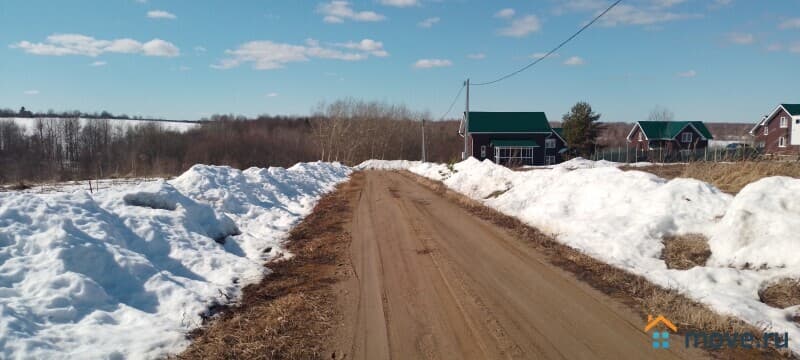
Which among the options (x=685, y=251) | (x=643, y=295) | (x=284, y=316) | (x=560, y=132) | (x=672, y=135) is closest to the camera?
(x=284, y=316)

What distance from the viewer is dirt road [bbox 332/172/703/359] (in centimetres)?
441

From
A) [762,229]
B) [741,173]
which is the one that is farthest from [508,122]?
[762,229]

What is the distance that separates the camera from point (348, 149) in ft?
247

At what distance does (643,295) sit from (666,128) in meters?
64.2

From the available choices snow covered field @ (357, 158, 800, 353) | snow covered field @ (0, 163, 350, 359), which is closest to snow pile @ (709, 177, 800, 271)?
snow covered field @ (357, 158, 800, 353)

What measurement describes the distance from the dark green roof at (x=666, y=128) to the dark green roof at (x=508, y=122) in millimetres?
16019

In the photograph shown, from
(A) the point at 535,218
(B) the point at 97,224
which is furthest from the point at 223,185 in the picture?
(A) the point at 535,218

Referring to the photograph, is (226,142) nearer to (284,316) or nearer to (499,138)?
(499,138)

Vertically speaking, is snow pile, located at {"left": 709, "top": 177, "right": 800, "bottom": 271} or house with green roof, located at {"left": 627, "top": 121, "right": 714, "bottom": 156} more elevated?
house with green roof, located at {"left": 627, "top": 121, "right": 714, "bottom": 156}

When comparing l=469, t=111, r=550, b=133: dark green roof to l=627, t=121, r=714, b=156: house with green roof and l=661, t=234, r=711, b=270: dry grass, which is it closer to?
l=627, t=121, r=714, b=156: house with green roof

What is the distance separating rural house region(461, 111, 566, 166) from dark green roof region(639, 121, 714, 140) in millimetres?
15410

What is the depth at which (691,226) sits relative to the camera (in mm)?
8281

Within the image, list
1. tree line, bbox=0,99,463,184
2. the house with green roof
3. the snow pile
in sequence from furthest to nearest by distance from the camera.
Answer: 1. tree line, bbox=0,99,463,184
2. the house with green roof
3. the snow pile

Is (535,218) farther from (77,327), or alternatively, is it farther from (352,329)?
(77,327)
